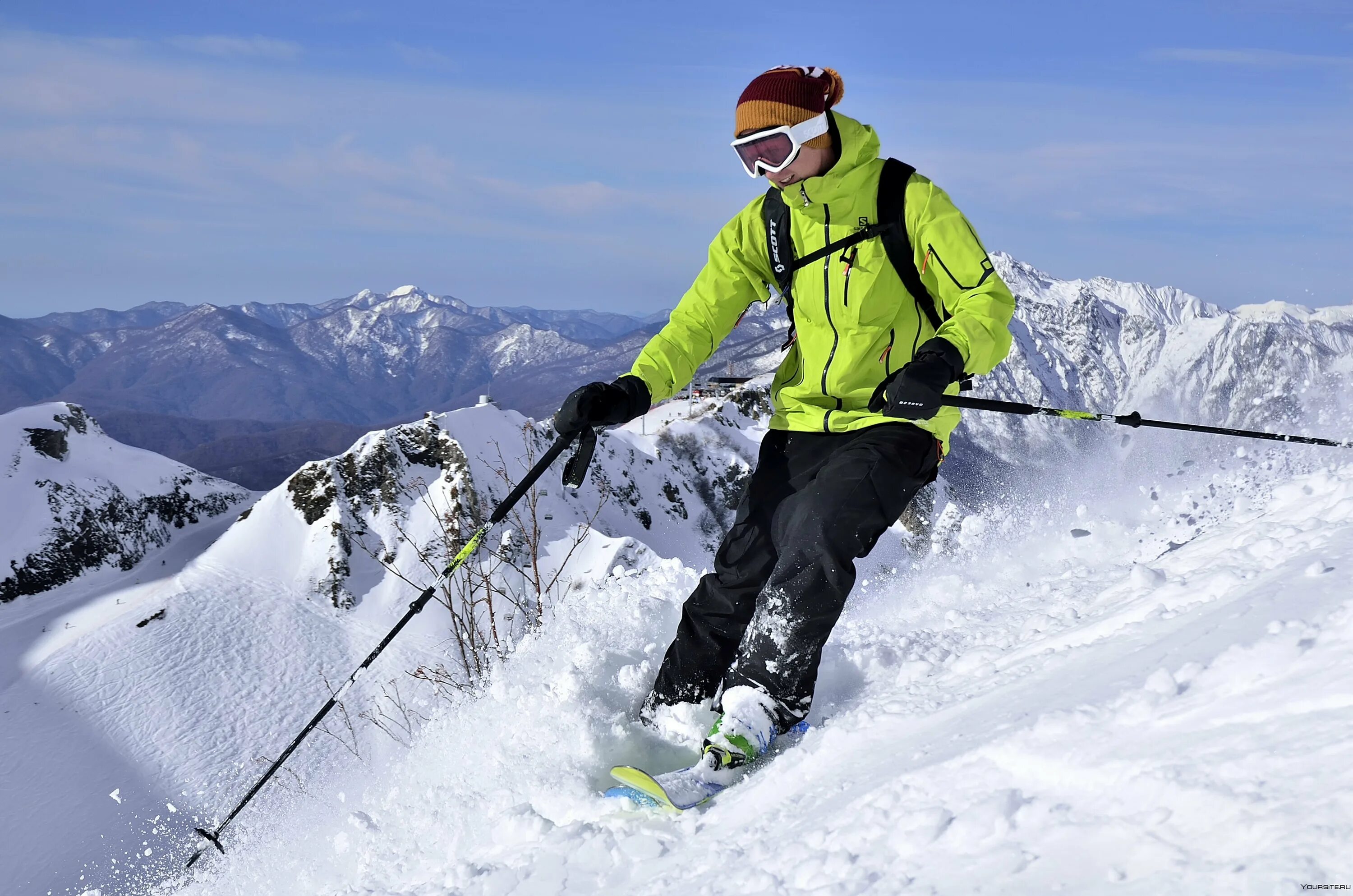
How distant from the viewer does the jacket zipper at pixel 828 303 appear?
4090mm

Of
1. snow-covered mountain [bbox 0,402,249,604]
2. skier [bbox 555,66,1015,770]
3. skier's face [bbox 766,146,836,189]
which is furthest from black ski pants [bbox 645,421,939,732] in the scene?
snow-covered mountain [bbox 0,402,249,604]

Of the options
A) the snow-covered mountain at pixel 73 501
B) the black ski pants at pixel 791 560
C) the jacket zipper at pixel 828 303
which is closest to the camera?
the black ski pants at pixel 791 560

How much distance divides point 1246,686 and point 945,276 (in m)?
2.28

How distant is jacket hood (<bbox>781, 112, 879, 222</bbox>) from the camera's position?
398cm

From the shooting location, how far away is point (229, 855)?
454 cm

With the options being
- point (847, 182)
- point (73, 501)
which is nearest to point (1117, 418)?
point (847, 182)

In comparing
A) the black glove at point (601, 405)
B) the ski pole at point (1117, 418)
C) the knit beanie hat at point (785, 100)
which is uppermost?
the knit beanie hat at point (785, 100)

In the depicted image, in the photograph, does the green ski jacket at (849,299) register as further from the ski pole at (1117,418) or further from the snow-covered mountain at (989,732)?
the snow-covered mountain at (989,732)

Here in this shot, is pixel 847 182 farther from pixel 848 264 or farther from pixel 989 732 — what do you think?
pixel 989 732

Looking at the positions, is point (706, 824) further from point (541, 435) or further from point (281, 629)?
point (541, 435)

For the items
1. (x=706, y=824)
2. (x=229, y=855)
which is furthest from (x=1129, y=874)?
(x=229, y=855)

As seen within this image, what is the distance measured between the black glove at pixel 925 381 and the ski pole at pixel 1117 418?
136 millimetres

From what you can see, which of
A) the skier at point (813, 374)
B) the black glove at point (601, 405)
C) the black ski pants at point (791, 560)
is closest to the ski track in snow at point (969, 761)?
the black ski pants at point (791, 560)

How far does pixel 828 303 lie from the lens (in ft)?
13.6
